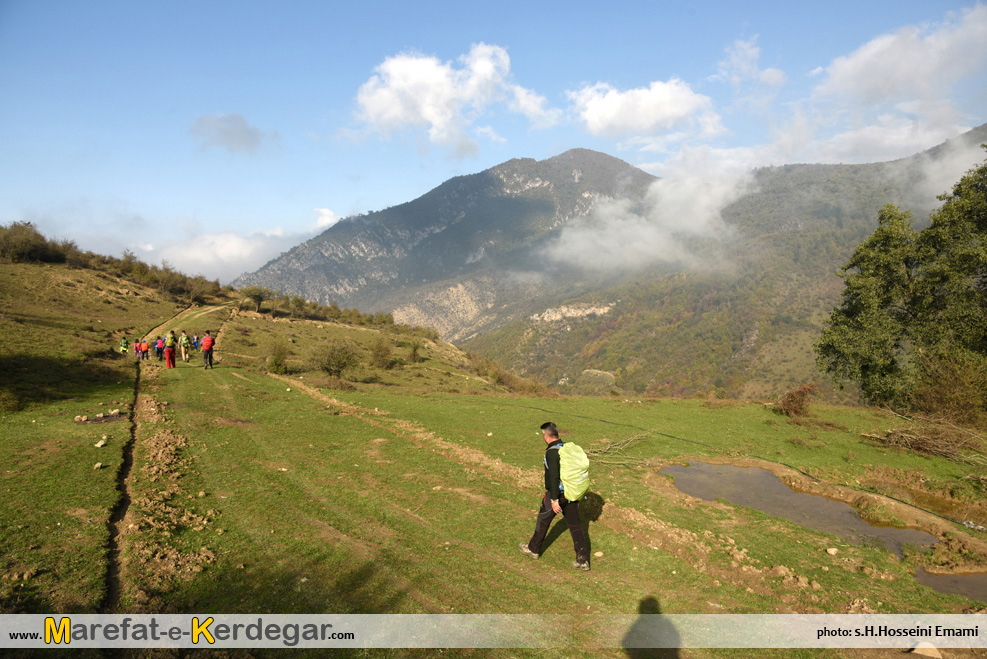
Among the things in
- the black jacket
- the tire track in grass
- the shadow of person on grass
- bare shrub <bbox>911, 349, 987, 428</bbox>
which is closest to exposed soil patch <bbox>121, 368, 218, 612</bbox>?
the tire track in grass

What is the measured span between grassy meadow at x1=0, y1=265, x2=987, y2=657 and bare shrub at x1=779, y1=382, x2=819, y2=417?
169cm

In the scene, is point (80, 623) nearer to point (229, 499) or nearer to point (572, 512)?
point (229, 499)

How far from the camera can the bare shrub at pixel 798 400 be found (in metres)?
22.2

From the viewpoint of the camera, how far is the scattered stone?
5.76 m

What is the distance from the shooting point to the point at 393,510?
9625 millimetres

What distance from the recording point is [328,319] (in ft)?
233

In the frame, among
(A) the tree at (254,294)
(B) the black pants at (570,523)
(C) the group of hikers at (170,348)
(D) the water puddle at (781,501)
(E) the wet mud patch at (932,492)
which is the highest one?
(A) the tree at (254,294)

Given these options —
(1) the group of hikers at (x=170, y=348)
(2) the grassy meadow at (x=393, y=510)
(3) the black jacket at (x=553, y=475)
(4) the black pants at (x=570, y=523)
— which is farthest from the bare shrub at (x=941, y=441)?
(1) the group of hikers at (x=170, y=348)

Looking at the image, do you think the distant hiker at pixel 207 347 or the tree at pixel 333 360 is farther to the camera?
the tree at pixel 333 360

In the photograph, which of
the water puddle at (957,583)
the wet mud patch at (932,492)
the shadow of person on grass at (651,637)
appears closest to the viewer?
the shadow of person on grass at (651,637)

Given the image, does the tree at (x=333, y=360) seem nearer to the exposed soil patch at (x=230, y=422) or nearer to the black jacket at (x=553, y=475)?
the exposed soil patch at (x=230, y=422)

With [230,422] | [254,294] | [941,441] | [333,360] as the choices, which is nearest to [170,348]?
[333,360]

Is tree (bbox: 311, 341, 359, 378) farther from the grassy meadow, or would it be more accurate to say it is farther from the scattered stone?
the scattered stone

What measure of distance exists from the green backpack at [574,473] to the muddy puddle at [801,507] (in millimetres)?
6516
